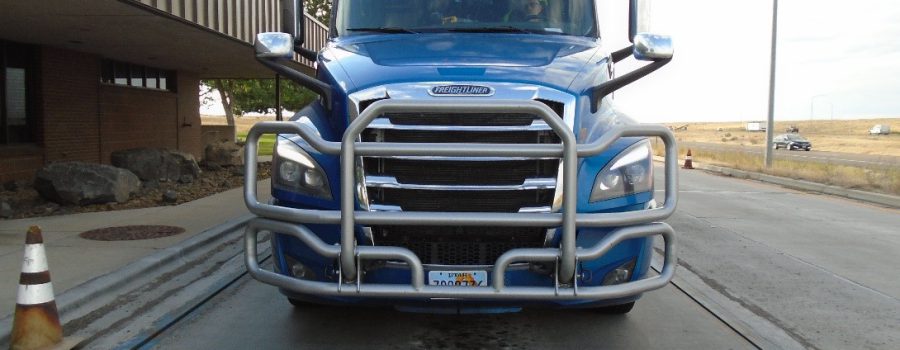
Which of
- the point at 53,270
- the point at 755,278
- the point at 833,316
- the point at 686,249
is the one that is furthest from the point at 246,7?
the point at 833,316

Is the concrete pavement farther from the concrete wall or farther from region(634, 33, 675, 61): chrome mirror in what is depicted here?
region(634, 33, 675, 61): chrome mirror

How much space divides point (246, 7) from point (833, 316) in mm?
11354

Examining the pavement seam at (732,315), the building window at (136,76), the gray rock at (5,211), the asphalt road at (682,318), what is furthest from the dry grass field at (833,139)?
the gray rock at (5,211)

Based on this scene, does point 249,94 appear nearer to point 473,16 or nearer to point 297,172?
point 473,16

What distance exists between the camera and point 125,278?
5.98 metres

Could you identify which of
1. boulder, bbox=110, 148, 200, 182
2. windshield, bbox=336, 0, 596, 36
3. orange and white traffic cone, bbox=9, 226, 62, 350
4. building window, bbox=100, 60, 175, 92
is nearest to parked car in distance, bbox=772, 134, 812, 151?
building window, bbox=100, 60, 175, 92

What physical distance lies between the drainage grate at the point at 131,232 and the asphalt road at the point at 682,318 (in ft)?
7.40

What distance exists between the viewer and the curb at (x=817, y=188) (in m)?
14.6

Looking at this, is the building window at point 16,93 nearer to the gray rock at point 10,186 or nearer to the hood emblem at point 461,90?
the gray rock at point 10,186

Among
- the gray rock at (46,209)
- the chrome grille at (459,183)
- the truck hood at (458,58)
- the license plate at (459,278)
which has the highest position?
the truck hood at (458,58)

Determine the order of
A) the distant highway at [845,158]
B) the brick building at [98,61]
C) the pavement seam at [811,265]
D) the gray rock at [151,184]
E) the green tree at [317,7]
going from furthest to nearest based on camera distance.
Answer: the distant highway at [845,158] < the green tree at [317,7] < the gray rock at [151,184] < the brick building at [98,61] < the pavement seam at [811,265]

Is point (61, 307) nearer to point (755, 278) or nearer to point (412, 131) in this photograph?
point (412, 131)

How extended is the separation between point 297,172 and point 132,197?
8.41m

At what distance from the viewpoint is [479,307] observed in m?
3.78
